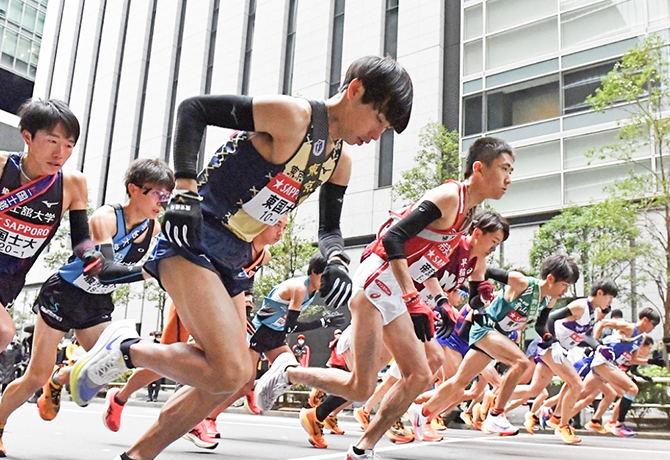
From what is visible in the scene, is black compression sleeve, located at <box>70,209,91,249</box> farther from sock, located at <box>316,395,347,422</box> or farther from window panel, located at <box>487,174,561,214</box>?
window panel, located at <box>487,174,561,214</box>

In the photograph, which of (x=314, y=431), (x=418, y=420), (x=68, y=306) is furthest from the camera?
(x=418, y=420)

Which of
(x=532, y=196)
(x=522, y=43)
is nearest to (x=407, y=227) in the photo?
(x=532, y=196)

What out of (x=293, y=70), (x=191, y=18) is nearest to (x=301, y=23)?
(x=293, y=70)

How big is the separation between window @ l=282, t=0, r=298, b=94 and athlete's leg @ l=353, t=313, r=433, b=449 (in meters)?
25.1

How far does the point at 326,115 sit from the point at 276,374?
2502 millimetres

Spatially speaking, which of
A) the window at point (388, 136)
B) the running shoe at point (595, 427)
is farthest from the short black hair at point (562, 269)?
the window at point (388, 136)

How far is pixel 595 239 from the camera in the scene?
631 inches

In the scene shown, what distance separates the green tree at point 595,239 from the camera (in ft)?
48.9

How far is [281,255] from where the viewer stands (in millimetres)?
20109

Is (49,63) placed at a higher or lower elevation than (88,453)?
higher

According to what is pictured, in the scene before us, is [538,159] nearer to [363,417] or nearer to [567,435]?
[567,435]

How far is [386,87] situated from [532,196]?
1830 cm

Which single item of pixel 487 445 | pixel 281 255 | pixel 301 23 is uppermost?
pixel 301 23

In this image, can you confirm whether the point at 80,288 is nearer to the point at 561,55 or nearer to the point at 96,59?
the point at 561,55
